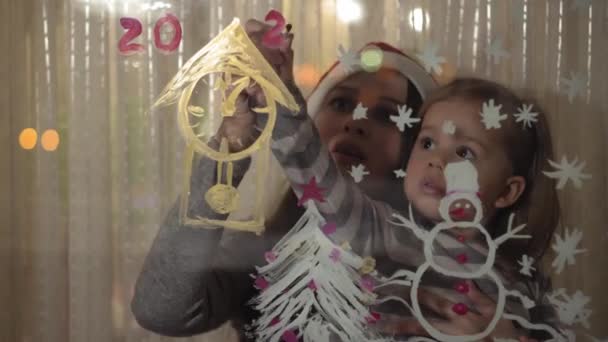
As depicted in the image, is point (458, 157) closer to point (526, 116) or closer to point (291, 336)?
point (526, 116)

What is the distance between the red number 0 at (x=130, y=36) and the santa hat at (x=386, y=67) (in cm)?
46

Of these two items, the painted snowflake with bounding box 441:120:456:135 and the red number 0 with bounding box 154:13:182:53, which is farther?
the red number 0 with bounding box 154:13:182:53

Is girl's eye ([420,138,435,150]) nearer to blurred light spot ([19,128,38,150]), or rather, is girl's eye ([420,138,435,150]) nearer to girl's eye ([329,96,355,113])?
girl's eye ([329,96,355,113])

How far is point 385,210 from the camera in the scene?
1.46 meters

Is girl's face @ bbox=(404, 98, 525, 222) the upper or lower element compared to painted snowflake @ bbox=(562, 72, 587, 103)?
lower

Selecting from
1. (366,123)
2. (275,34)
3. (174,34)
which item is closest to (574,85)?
(366,123)

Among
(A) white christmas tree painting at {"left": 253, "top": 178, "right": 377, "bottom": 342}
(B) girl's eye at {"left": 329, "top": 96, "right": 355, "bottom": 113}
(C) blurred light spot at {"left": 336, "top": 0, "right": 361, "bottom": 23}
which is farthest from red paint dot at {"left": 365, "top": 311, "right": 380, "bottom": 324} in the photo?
(C) blurred light spot at {"left": 336, "top": 0, "right": 361, "bottom": 23}

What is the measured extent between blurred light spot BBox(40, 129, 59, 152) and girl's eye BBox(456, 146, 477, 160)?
3.24 ft

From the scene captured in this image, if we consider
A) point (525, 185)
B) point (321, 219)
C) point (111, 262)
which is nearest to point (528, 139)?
point (525, 185)

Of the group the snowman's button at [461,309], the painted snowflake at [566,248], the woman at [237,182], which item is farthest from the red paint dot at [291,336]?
the painted snowflake at [566,248]

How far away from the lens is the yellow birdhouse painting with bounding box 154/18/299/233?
4.87ft

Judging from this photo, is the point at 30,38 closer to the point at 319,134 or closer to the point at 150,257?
the point at 150,257

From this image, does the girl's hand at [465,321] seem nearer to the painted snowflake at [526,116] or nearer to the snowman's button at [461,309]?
the snowman's button at [461,309]

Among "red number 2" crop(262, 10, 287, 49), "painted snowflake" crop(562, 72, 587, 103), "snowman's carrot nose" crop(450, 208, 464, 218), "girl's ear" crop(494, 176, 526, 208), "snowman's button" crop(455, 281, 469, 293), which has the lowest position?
"snowman's button" crop(455, 281, 469, 293)
